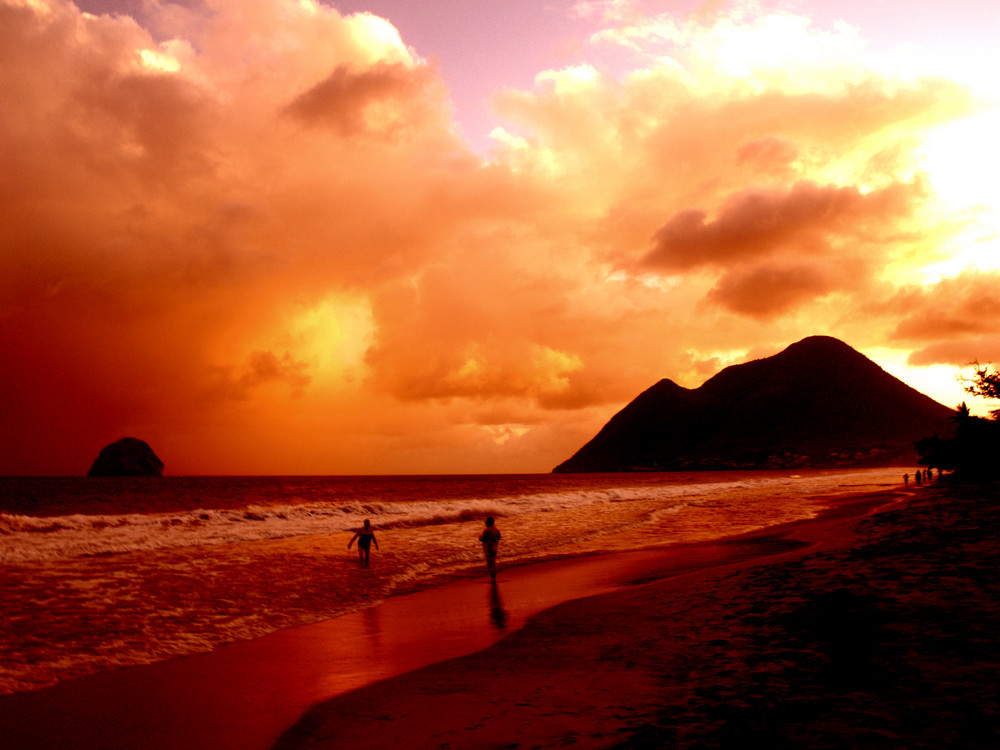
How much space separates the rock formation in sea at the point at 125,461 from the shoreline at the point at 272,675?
542 ft

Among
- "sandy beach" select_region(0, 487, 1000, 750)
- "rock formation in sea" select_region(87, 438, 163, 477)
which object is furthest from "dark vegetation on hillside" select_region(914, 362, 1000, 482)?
"rock formation in sea" select_region(87, 438, 163, 477)

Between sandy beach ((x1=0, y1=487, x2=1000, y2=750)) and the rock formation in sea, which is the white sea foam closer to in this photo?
sandy beach ((x1=0, y1=487, x2=1000, y2=750))

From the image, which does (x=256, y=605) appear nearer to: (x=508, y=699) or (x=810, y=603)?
(x=508, y=699)

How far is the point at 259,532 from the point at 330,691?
25.3 m

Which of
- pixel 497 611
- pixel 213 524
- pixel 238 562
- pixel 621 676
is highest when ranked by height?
pixel 621 676

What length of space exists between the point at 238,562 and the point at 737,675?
61.1 feet

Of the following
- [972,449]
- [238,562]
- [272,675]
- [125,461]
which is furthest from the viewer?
[125,461]

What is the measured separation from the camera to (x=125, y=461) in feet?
504

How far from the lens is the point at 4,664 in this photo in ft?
34.7

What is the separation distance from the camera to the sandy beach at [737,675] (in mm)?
5977

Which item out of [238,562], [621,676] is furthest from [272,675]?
[238,562]

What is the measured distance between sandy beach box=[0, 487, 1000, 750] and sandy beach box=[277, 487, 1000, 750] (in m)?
0.03

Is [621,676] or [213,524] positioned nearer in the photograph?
[621,676]

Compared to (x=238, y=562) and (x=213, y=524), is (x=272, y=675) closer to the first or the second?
(x=238, y=562)
